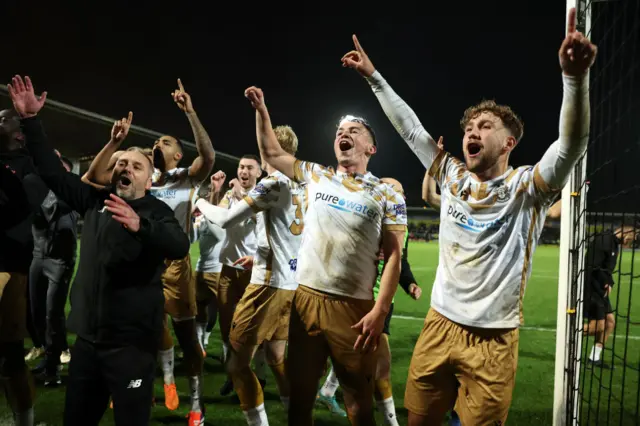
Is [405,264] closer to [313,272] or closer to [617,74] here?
[313,272]

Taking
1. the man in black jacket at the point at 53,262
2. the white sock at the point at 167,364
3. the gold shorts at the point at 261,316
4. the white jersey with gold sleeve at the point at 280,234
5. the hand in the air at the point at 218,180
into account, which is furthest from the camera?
the man in black jacket at the point at 53,262

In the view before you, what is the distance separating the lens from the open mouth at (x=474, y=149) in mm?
2633

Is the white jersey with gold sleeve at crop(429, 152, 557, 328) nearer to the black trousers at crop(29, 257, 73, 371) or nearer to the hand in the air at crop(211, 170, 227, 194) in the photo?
the hand in the air at crop(211, 170, 227, 194)

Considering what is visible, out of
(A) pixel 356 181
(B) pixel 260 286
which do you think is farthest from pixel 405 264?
(A) pixel 356 181

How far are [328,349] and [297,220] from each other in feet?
4.01

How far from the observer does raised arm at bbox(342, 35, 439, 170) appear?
299 cm

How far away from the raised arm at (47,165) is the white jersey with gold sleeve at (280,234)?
4.09ft

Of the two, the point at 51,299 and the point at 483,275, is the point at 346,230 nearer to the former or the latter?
the point at 483,275

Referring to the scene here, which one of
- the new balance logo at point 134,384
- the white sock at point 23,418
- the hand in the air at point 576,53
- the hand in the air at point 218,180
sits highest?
the hand in the air at point 576,53

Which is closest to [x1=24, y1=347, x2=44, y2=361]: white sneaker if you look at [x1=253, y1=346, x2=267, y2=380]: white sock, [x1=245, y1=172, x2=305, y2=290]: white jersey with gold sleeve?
[x1=253, y1=346, x2=267, y2=380]: white sock

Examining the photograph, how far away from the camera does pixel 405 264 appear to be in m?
4.73

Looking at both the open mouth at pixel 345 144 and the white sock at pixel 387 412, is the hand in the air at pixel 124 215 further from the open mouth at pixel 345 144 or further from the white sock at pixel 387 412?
the white sock at pixel 387 412

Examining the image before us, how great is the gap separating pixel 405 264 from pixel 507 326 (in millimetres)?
2232

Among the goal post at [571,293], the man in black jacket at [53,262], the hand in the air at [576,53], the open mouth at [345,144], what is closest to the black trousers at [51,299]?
the man in black jacket at [53,262]
